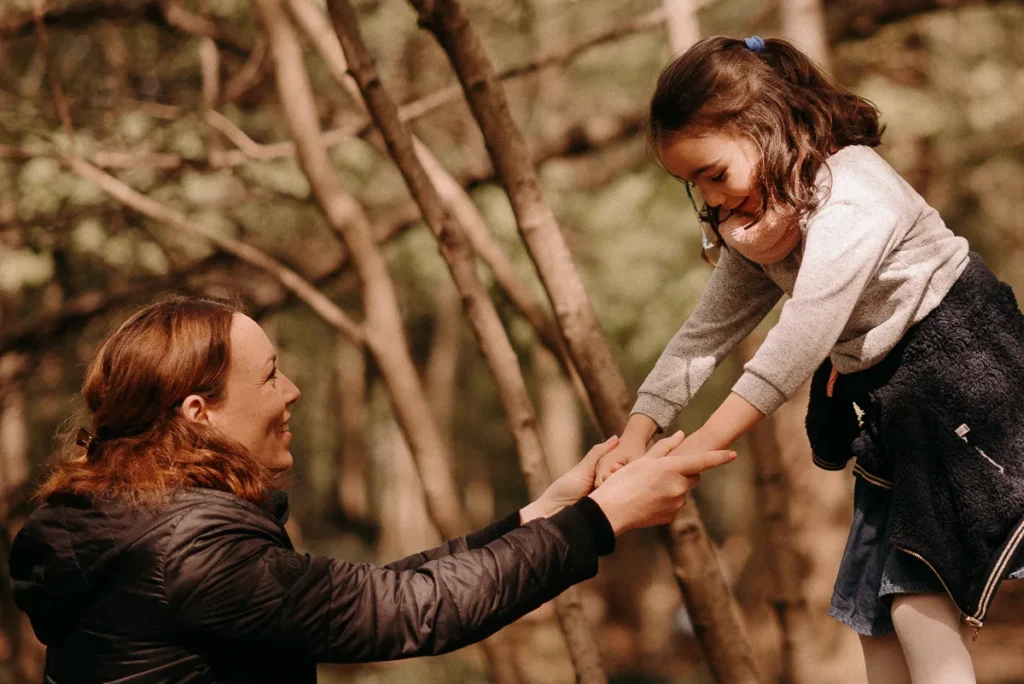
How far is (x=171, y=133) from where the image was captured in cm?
544

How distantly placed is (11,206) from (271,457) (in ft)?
13.9

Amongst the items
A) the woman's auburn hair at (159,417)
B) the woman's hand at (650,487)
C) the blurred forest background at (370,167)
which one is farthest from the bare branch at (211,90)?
the woman's hand at (650,487)

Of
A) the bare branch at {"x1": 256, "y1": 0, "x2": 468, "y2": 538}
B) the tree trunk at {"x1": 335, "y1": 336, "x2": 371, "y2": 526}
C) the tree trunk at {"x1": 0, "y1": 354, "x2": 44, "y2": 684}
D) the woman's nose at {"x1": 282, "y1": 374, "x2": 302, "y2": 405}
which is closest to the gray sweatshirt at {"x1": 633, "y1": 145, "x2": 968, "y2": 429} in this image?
the woman's nose at {"x1": 282, "y1": 374, "x2": 302, "y2": 405}

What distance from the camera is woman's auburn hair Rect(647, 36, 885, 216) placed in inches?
67.5

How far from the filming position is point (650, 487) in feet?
5.75

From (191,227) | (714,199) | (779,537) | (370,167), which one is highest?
(370,167)

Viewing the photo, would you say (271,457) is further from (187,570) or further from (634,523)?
(634,523)

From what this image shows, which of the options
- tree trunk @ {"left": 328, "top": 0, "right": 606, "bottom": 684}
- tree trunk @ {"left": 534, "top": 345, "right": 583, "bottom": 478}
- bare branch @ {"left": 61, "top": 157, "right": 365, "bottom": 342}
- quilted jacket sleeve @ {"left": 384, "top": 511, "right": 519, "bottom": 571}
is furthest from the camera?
tree trunk @ {"left": 534, "top": 345, "right": 583, "bottom": 478}

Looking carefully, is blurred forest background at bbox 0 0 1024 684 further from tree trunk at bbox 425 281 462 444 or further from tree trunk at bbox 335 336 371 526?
tree trunk at bbox 335 336 371 526

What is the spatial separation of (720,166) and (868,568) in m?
0.75

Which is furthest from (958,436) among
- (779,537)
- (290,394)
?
(779,537)

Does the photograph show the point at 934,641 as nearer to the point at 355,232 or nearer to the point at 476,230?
the point at 476,230

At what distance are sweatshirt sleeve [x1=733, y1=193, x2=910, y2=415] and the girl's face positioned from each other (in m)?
0.14

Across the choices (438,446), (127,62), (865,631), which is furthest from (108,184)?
(865,631)
